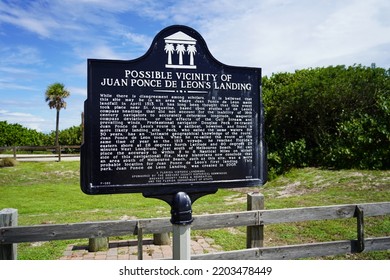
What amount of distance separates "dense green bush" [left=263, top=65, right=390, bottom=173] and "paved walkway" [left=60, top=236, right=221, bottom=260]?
10.5 m

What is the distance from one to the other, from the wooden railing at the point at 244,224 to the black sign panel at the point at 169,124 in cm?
86

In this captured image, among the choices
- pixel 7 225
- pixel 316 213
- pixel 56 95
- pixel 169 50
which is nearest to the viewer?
pixel 169 50

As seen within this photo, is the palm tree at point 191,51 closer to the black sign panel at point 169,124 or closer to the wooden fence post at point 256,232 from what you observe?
the black sign panel at point 169,124

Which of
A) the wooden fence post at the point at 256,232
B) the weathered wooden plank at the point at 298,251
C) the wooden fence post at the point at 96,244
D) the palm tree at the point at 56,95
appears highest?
the palm tree at the point at 56,95

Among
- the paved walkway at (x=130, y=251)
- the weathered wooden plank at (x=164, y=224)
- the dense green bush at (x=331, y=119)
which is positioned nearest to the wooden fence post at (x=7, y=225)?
the weathered wooden plank at (x=164, y=224)

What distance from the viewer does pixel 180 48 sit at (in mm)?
4402

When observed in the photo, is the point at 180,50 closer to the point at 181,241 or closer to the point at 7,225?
the point at 181,241

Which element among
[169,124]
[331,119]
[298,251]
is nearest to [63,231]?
[169,124]

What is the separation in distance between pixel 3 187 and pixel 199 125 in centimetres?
1722

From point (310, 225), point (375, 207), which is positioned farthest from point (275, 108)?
point (375, 207)

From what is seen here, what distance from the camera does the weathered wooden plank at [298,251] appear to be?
502 centimetres

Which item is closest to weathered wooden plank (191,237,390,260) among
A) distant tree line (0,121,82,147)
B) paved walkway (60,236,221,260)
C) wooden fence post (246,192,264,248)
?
wooden fence post (246,192,264,248)

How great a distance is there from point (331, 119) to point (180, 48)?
50.8 feet

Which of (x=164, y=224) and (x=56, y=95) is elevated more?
(x=56, y=95)
